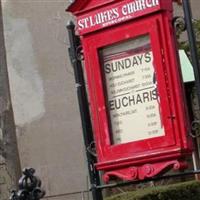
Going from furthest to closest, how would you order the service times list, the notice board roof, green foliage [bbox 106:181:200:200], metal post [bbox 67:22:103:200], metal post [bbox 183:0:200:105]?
green foliage [bbox 106:181:200:200]
metal post [bbox 67:22:103:200]
the notice board roof
the service times list
metal post [bbox 183:0:200:105]

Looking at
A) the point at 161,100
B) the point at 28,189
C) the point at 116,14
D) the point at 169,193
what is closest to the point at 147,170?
the point at 161,100

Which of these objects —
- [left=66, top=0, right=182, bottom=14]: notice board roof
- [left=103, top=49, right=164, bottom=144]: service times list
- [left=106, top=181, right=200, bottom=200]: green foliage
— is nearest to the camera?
[left=103, top=49, right=164, bottom=144]: service times list

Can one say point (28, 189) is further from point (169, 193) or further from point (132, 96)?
point (169, 193)

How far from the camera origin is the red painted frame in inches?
165

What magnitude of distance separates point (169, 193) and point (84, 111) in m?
5.14

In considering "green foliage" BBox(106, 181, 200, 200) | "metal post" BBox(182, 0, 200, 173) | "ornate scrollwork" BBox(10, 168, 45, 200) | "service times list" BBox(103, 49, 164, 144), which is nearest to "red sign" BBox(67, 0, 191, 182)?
"service times list" BBox(103, 49, 164, 144)

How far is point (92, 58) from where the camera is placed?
4645mm

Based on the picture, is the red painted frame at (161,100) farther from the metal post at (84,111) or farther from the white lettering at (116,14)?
the metal post at (84,111)

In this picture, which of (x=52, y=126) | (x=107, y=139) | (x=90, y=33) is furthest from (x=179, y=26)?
(x=52, y=126)

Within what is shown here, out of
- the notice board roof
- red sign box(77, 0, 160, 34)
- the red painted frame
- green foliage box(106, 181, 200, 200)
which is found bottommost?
green foliage box(106, 181, 200, 200)

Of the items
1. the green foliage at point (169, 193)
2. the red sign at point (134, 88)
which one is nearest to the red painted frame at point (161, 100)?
the red sign at point (134, 88)

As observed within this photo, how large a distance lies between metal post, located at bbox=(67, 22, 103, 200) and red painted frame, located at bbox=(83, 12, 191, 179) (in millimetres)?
193

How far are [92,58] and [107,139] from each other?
0.60 m

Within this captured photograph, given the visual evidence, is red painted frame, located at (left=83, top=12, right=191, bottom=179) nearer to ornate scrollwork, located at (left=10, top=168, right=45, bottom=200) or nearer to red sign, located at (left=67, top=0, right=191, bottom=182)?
red sign, located at (left=67, top=0, right=191, bottom=182)
